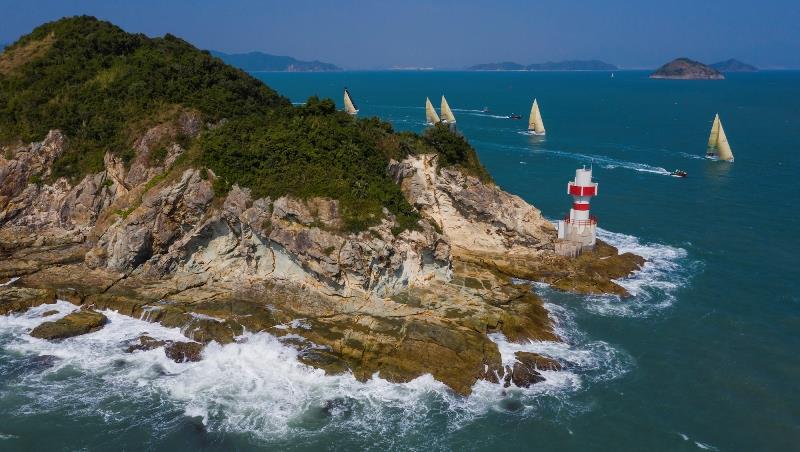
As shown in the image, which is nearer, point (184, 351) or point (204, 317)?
point (184, 351)

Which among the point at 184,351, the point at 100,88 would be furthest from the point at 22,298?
the point at 100,88

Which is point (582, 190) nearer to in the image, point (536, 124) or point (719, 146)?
point (719, 146)

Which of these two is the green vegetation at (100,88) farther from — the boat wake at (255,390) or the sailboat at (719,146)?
the sailboat at (719,146)

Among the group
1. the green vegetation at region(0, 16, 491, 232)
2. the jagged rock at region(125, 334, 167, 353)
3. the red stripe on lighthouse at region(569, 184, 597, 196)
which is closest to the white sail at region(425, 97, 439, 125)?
the green vegetation at region(0, 16, 491, 232)

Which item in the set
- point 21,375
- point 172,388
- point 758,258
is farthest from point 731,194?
point 21,375

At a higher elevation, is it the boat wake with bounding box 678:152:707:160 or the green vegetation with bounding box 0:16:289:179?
the green vegetation with bounding box 0:16:289:179

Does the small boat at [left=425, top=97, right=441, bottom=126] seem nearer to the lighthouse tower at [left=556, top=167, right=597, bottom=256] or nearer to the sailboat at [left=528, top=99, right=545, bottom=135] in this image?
the sailboat at [left=528, top=99, right=545, bottom=135]
